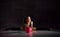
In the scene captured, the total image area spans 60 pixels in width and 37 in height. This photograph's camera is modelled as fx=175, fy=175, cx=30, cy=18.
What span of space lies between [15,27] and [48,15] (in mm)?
392

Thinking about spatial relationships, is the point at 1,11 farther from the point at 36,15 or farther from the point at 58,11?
the point at 58,11

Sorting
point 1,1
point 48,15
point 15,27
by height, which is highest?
point 1,1

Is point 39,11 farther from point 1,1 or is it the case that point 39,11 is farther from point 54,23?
point 1,1

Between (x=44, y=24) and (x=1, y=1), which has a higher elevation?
(x=1, y=1)

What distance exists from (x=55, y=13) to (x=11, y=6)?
0.50 m

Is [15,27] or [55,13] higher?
[55,13]

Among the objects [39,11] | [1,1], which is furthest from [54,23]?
[1,1]

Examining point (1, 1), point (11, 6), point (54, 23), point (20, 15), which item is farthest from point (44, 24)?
point (1, 1)

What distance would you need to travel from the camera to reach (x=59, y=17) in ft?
6.43

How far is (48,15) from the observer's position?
77.3 inches

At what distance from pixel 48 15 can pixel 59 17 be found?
125 mm

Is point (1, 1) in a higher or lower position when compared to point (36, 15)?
higher

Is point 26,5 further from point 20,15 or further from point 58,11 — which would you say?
point 58,11

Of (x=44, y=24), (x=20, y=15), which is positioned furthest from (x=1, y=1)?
(x=44, y=24)
